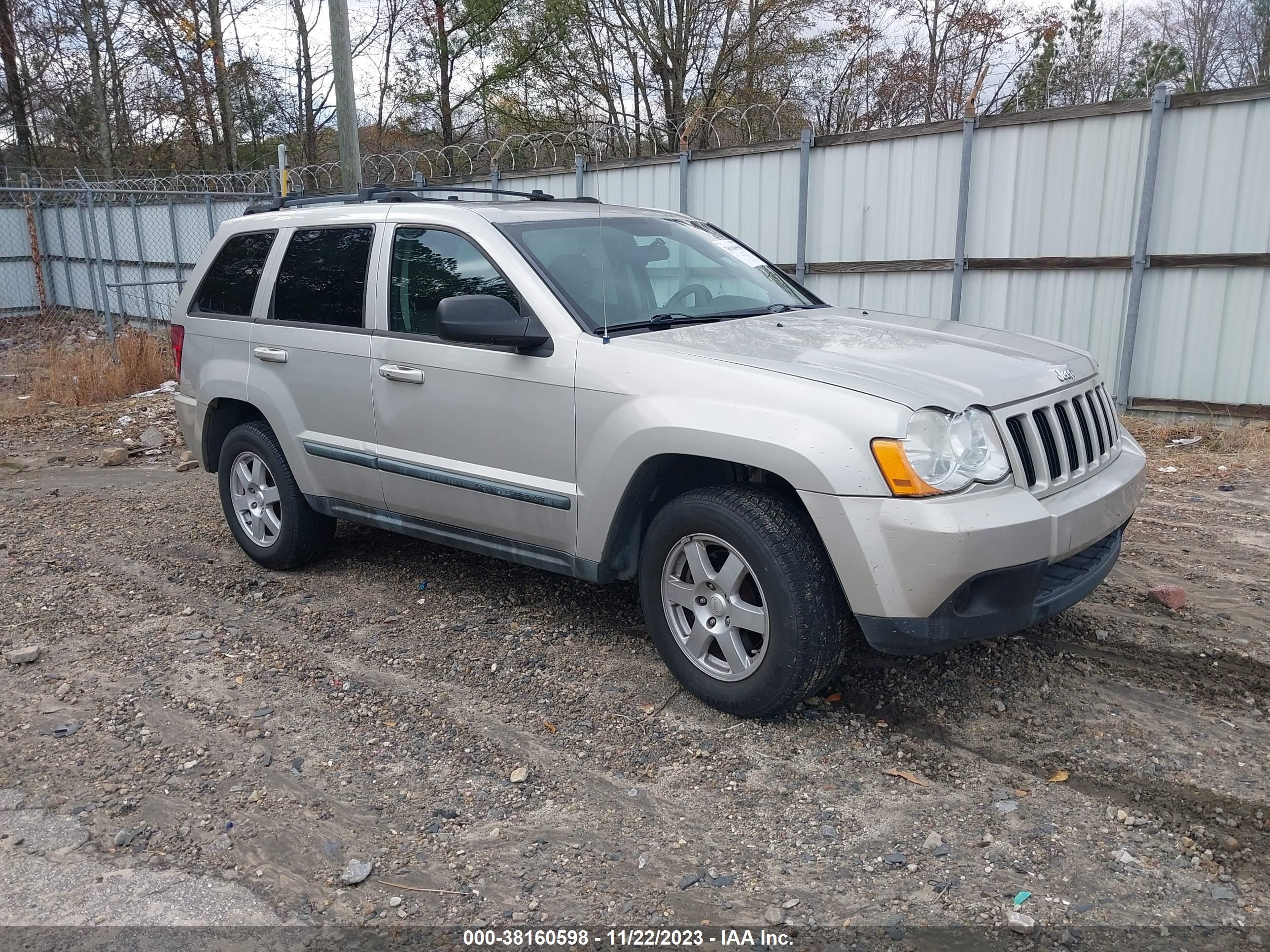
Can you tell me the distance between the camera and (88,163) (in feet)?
84.5

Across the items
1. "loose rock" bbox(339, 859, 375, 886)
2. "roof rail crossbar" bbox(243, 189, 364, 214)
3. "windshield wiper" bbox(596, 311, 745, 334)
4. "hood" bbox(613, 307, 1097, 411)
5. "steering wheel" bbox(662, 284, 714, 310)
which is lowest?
"loose rock" bbox(339, 859, 375, 886)

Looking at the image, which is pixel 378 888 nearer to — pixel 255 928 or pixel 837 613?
pixel 255 928

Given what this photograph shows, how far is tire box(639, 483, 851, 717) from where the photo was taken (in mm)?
3369

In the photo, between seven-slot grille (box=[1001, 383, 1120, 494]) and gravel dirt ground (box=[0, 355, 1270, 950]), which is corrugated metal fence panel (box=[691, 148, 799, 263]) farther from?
seven-slot grille (box=[1001, 383, 1120, 494])

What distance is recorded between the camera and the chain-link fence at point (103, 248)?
17.3m

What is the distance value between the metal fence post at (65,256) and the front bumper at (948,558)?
2032 cm

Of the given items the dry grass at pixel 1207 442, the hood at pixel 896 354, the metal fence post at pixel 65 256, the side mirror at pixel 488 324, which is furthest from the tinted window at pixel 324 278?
the metal fence post at pixel 65 256

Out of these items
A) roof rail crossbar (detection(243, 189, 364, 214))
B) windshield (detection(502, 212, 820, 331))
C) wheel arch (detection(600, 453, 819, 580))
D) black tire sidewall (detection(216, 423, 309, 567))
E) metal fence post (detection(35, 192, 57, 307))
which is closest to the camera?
wheel arch (detection(600, 453, 819, 580))

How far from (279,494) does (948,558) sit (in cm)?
356

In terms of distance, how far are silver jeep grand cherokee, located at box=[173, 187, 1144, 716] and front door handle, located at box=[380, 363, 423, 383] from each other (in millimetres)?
12

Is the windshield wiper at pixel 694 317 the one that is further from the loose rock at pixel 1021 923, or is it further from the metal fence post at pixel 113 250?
the metal fence post at pixel 113 250

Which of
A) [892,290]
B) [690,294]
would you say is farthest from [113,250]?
[690,294]

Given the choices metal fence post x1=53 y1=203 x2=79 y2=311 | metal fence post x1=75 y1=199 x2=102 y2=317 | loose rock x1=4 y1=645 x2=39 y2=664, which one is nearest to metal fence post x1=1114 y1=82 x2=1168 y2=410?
loose rock x1=4 y1=645 x2=39 y2=664

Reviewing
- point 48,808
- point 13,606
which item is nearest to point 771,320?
point 48,808
